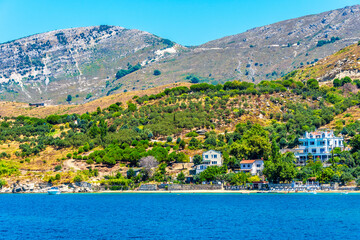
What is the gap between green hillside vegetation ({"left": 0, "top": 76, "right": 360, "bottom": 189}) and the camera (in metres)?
114

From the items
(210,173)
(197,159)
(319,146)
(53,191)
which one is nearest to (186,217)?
(210,173)

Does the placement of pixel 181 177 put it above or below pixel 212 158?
below

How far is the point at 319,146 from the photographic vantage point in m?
120

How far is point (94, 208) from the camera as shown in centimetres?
8738

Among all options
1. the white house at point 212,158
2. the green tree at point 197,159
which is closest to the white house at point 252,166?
the white house at point 212,158

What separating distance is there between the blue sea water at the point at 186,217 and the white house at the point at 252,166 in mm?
12391

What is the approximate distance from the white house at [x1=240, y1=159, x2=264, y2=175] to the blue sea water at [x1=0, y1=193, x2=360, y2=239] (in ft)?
40.7

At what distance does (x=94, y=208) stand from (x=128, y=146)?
157 feet

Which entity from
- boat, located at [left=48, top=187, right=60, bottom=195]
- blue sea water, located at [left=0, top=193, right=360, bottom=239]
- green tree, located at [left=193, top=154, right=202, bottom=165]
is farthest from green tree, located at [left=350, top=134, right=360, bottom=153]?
boat, located at [left=48, top=187, right=60, bottom=195]

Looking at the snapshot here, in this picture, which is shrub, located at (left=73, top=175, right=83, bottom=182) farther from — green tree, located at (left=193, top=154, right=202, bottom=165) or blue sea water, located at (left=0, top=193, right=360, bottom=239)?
green tree, located at (left=193, top=154, right=202, bottom=165)

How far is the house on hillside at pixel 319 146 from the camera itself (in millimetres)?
119562

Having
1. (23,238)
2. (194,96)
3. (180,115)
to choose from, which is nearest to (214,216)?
(23,238)

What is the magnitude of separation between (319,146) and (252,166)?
1836 cm

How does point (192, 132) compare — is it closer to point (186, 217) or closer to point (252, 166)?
point (252, 166)
